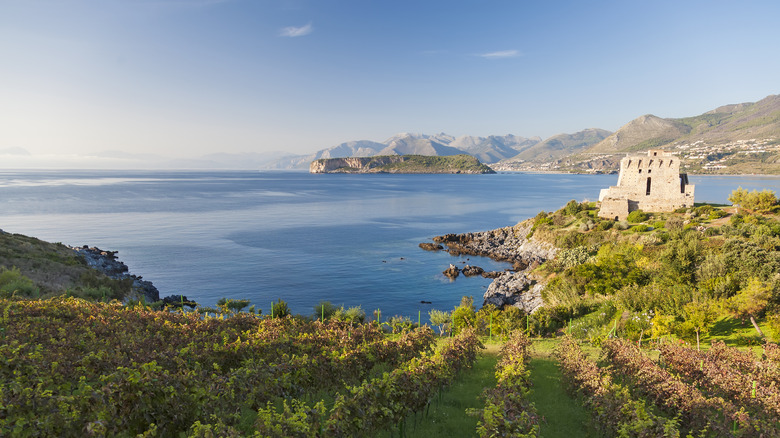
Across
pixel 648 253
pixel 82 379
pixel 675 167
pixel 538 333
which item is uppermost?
pixel 675 167

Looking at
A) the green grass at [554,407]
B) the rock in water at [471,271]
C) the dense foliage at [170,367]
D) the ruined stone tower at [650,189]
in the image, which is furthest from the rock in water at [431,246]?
the dense foliage at [170,367]

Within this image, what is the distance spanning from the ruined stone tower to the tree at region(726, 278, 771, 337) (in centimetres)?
4032

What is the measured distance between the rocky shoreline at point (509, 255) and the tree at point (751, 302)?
14.7 meters

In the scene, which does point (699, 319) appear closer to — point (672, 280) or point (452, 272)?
point (672, 280)

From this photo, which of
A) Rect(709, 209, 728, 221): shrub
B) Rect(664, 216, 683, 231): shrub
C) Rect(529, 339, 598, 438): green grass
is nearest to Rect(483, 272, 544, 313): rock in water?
Rect(529, 339, 598, 438): green grass

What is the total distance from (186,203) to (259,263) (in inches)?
3574

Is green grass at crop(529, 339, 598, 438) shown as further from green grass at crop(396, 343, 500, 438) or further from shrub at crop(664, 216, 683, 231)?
shrub at crop(664, 216, 683, 231)

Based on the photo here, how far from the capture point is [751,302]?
70.9 ft

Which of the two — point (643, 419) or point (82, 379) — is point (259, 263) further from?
point (643, 419)

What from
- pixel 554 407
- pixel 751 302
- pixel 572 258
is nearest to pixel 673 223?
pixel 572 258

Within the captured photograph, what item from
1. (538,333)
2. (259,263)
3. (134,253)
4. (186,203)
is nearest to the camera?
(538,333)

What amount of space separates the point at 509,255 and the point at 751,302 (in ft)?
133

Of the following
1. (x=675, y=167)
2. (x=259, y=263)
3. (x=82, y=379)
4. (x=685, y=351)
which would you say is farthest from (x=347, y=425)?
(x=675, y=167)

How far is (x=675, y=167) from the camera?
193 feet
